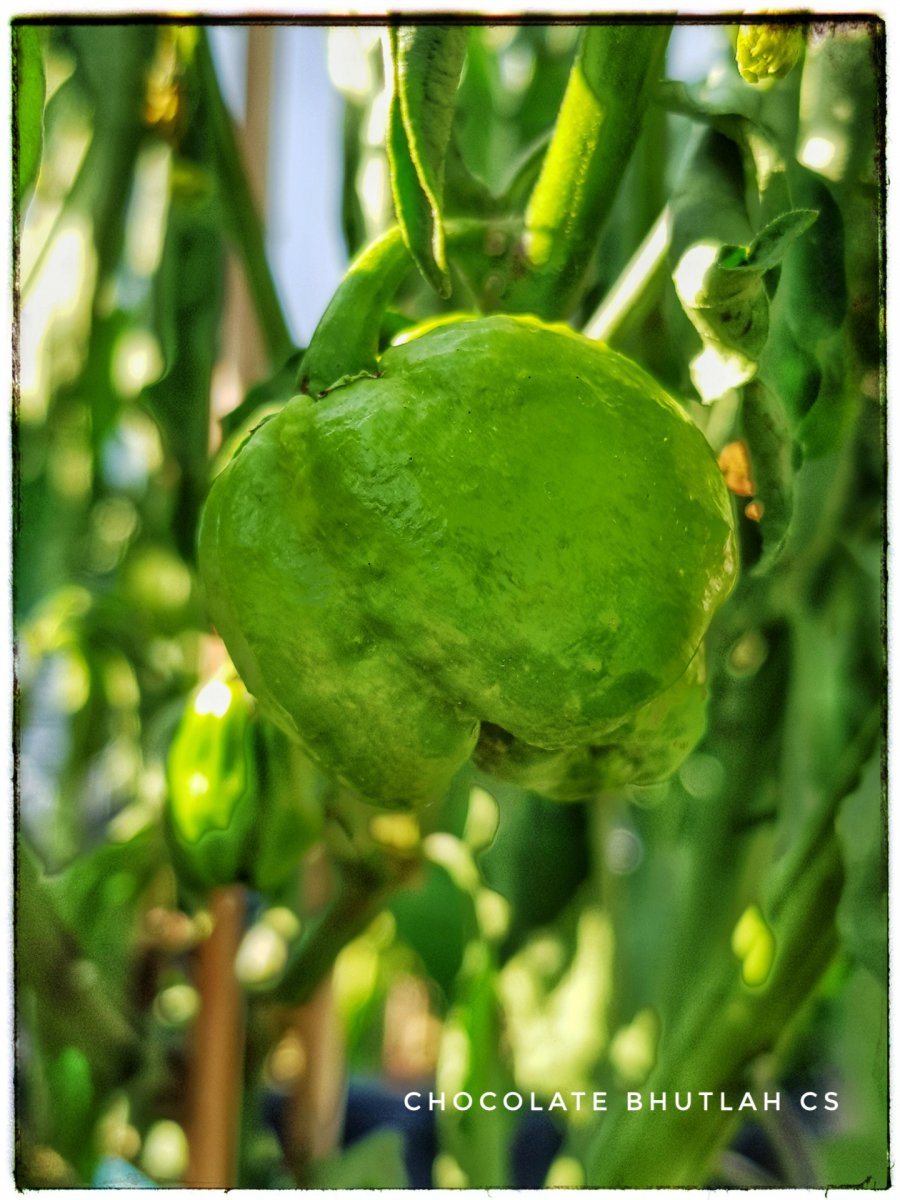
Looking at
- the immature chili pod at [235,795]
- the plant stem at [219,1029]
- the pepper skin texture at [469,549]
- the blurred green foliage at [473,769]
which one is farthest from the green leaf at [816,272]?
the plant stem at [219,1029]

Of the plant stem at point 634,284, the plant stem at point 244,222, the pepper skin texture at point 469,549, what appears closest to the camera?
the pepper skin texture at point 469,549

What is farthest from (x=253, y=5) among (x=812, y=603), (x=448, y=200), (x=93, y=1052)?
(x=93, y=1052)

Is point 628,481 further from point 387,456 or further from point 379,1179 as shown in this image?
point 379,1179

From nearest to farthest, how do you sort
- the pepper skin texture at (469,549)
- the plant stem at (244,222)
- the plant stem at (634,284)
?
1. the pepper skin texture at (469,549)
2. the plant stem at (634,284)
3. the plant stem at (244,222)

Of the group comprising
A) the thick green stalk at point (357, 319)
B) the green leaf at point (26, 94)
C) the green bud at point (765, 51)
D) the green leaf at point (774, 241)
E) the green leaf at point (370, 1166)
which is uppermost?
the green bud at point (765, 51)

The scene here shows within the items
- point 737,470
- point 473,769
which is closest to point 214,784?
point 473,769

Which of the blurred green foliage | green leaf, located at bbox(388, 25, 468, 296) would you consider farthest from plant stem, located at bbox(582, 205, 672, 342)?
green leaf, located at bbox(388, 25, 468, 296)

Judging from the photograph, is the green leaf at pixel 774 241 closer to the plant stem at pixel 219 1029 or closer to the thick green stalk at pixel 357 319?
the thick green stalk at pixel 357 319

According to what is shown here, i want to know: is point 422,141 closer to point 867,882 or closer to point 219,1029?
point 867,882
